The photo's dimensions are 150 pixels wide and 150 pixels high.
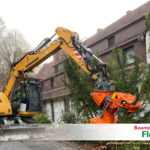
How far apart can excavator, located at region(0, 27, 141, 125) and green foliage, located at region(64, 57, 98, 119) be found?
810 millimetres

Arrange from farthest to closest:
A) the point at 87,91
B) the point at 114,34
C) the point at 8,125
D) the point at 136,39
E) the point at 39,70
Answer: the point at 39,70 → the point at 114,34 → the point at 136,39 → the point at 8,125 → the point at 87,91

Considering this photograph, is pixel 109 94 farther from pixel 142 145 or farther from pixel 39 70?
pixel 39 70

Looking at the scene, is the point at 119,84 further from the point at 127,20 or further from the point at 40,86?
the point at 127,20

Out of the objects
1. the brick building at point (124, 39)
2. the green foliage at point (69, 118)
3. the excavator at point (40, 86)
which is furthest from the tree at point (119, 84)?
the brick building at point (124, 39)

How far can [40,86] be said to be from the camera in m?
14.0

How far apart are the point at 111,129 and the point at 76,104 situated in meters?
3.38

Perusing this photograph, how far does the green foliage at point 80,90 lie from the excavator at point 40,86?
0.81 metres

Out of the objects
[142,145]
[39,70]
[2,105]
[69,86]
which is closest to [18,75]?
[2,105]

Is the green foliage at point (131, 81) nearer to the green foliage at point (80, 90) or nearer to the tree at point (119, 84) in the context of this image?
the tree at point (119, 84)

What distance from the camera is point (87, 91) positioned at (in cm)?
936

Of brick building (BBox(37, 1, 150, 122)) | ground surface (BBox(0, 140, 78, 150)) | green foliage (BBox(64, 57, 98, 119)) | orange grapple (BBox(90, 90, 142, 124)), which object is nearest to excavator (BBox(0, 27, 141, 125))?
orange grapple (BBox(90, 90, 142, 124))

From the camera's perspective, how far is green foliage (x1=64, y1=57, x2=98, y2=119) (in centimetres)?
934

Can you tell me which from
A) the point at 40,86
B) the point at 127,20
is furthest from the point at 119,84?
the point at 127,20

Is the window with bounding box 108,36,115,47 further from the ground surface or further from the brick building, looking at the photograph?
the ground surface
